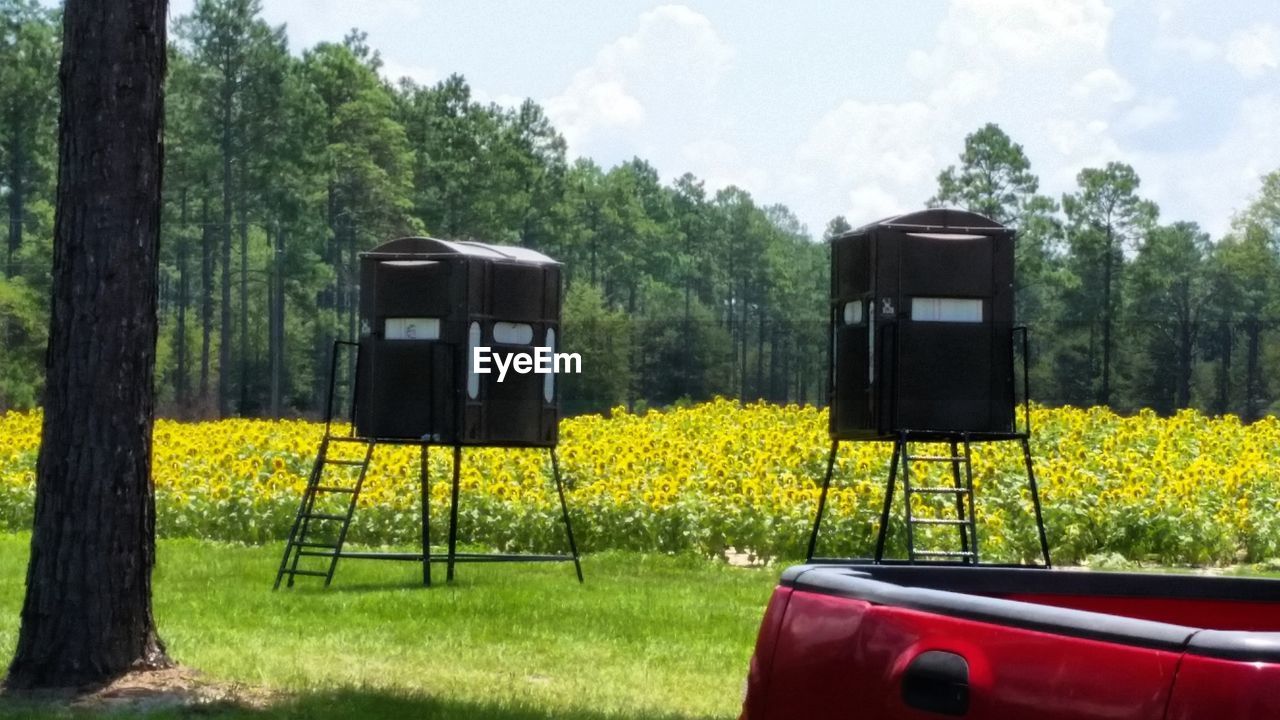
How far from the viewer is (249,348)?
237 feet

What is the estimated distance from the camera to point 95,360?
8.24 metres

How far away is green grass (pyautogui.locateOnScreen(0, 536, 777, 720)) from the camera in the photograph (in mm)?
8547

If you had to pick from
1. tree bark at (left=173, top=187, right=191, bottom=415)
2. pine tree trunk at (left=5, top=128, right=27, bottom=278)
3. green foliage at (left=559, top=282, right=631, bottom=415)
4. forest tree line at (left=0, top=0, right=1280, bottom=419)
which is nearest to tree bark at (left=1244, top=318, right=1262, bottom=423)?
forest tree line at (left=0, top=0, right=1280, bottom=419)

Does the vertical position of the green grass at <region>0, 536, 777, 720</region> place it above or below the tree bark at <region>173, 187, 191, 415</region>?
below

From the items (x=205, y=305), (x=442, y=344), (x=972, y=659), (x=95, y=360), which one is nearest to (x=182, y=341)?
(x=205, y=305)

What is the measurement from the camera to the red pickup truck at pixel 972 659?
2695 mm

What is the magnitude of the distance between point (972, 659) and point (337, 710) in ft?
17.5

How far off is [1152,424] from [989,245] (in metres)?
11.2

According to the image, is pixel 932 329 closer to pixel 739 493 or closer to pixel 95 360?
pixel 739 493

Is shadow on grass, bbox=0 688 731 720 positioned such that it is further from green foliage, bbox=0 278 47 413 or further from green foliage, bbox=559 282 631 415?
Answer: green foliage, bbox=0 278 47 413

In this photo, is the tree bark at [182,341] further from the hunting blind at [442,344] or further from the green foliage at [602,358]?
the hunting blind at [442,344]

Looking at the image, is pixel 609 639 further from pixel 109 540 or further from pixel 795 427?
pixel 795 427

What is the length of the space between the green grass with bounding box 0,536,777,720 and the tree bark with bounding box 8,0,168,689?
543mm

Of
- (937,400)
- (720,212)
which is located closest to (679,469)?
(937,400)
